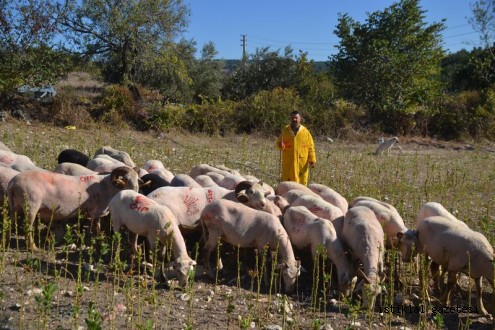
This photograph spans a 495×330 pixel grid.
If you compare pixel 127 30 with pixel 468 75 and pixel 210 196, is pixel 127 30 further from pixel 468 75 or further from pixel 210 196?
pixel 468 75

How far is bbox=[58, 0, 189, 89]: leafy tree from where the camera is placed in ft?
75.0

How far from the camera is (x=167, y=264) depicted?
7164mm

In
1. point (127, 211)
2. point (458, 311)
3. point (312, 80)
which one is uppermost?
point (312, 80)

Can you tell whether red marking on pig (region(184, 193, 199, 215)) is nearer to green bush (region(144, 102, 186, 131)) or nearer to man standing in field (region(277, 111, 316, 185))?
man standing in field (region(277, 111, 316, 185))

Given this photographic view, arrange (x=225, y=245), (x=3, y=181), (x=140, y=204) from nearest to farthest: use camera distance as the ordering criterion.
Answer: (x=140, y=204)
(x=225, y=245)
(x=3, y=181)

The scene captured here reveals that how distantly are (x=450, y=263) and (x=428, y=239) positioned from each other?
500 mm

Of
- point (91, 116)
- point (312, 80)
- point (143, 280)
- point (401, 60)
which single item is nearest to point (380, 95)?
point (401, 60)

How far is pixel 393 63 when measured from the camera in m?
26.4

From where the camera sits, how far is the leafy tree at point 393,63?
87.6 feet

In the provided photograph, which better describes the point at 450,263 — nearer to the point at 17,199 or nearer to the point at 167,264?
the point at 167,264

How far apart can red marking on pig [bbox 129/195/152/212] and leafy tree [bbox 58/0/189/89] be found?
16936 mm

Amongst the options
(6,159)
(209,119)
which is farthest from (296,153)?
Answer: (209,119)

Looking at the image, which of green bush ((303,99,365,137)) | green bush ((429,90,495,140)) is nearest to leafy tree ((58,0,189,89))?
green bush ((303,99,365,137))

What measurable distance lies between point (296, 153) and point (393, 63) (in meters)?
17.1
